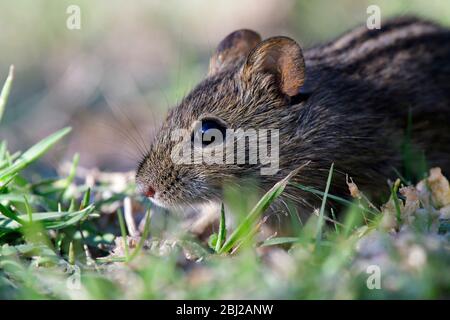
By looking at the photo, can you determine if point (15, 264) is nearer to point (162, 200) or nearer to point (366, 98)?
point (162, 200)

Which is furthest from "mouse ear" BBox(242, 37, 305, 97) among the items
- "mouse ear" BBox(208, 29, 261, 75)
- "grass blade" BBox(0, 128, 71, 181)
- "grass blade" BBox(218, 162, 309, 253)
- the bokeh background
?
the bokeh background

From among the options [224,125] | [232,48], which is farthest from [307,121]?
[232,48]

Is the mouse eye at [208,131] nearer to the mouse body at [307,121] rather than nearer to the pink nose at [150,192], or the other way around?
the mouse body at [307,121]

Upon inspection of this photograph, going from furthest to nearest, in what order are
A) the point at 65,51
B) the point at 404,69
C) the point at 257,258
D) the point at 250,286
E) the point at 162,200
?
1. the point at 65,51
2. the point at 404,69
3. the point at 162,200
4. the point at 257,258
5. the point at 250,286

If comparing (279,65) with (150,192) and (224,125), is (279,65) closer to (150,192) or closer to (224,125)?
(224,125)

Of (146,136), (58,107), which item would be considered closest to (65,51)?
(58,107)
